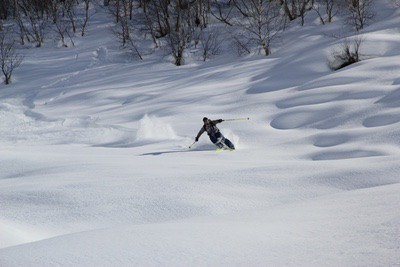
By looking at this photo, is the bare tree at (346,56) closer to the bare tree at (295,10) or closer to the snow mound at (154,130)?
the snow mound at (154,130)

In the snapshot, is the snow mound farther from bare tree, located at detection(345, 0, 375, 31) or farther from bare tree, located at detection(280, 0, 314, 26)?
bare tree, located at detection(280, 0, 314, 26)

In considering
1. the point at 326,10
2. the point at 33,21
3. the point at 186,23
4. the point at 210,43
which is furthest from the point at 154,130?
the point at 33,21

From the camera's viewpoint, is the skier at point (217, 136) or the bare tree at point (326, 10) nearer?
the skier at point (217, 136)

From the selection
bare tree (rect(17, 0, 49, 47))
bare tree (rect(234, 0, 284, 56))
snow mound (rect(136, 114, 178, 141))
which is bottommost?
snow mound (rect(136, 114, 178, 141))

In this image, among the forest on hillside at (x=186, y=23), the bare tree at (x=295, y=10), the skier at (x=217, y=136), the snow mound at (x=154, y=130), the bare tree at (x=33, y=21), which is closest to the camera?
the skier at (x=217, y=136)

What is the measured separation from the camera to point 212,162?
10.9m

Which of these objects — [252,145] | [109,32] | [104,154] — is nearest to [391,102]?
[252,145]

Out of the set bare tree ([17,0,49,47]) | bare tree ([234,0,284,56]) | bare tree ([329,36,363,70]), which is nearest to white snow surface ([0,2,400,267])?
bare tree ([329,36,363,70])

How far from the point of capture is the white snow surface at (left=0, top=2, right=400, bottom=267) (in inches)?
157

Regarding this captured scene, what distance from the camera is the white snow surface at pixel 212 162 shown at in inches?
157

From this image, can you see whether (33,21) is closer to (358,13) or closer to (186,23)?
(186,23)

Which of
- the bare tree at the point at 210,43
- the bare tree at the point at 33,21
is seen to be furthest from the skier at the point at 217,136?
the bare tree at the point at 33,21

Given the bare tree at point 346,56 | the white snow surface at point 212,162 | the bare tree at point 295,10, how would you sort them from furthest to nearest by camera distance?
1. the bare tree at point 295,10
2. the bare tree at point 346,56
3. the white snow surface at point 212,162

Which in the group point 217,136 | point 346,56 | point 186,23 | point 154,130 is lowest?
point 154,130
